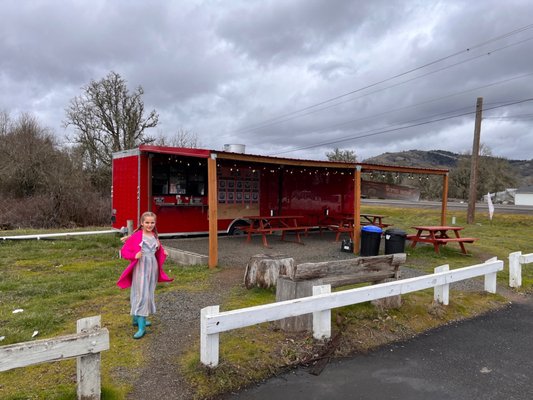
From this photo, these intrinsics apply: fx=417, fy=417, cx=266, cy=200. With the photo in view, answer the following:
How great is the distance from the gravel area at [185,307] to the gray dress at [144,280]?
34cm

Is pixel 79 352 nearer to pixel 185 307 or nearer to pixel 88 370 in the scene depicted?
pixel 88 370

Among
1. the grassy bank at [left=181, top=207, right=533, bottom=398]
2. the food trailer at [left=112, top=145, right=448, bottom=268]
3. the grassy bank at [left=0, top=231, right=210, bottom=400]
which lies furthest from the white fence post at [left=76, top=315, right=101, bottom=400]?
the food trailer at [left=112, top=145, right=448, bottom=268]

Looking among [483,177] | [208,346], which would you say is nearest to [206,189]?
[208,346]

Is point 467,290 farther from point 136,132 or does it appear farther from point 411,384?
point 136,132

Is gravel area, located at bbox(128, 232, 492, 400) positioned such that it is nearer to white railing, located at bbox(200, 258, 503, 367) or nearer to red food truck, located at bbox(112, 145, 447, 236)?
white railing, located at bbox(200, 258, 503, 367)

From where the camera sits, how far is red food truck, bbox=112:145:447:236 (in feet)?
38.0

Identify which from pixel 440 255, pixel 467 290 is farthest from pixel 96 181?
pixel 467 290

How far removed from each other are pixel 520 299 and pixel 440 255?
3.94 m

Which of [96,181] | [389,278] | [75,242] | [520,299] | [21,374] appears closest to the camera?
[21,374]

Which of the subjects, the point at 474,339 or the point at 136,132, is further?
the point at 136,132

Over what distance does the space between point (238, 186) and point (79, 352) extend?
10.9 meters

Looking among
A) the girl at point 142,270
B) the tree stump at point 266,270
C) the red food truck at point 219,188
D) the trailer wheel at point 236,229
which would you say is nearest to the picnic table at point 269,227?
the trailer wheel at point 236,229

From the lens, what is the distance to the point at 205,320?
12.0ft

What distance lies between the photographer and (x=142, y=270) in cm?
450
